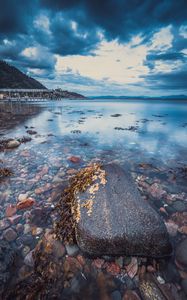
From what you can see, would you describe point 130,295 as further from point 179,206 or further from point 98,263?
point 179,206

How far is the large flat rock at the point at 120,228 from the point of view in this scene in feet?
10.4

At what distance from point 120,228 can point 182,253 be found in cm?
123

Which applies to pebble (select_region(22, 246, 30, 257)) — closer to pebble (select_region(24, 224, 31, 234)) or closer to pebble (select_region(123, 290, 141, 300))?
pebble (select_region(24, 224, 31, 234))

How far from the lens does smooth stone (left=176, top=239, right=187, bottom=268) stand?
126 inches

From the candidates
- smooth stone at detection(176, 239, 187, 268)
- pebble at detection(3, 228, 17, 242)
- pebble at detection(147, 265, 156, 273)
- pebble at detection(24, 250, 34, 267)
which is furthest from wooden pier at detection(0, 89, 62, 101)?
pebble at detection(147, 265, 156, 273)

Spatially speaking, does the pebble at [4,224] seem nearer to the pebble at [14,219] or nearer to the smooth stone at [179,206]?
the pebble at [14,219]

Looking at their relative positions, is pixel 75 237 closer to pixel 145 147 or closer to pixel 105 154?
pixel 105 154

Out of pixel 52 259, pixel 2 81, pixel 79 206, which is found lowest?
pixel 52 259

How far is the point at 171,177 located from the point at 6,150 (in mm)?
7384

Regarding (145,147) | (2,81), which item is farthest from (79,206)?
(2,81)

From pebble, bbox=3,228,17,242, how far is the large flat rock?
4.29ft

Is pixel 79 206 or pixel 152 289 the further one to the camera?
pixel 79 206

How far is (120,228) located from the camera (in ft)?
10.6

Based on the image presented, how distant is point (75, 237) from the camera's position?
352cm
